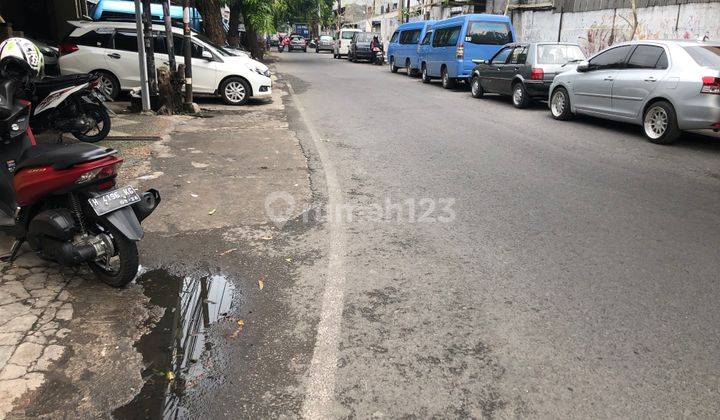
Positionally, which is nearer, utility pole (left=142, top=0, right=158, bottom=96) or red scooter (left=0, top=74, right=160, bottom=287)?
red scooter (left=0, top=74, right=160, bottom=287)

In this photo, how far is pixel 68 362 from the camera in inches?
121

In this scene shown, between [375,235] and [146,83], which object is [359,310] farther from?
[146,83]

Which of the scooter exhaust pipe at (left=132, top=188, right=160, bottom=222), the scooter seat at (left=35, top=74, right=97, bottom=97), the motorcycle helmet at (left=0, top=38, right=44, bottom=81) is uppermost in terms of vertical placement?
the motorcycle helmet at (left=0, top=38, right=44, bottom=81)

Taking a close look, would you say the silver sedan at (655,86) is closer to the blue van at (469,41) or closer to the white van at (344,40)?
the blue van at (469,41)

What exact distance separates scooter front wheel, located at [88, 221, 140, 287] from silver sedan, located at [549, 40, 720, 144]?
8.48 metres

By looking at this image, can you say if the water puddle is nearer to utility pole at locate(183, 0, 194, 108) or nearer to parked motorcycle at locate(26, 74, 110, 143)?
parked motorcycle at locate(26, 74, 110, 143)

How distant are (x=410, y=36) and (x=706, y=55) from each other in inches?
652

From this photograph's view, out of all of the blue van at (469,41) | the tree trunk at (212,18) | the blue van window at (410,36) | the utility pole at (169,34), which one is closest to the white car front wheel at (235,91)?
the utility pole at (169,34)

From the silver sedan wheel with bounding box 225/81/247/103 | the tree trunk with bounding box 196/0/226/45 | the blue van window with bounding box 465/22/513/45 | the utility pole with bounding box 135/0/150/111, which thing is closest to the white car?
the silver sedan wheel with bounding box 225/81/247/103

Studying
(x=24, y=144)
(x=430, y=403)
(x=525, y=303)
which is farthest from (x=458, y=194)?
(x=24, y=144)

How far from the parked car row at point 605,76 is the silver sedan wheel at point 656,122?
0.05 ft

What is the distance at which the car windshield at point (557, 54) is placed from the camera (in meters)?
13.3

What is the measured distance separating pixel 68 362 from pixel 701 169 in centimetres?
792

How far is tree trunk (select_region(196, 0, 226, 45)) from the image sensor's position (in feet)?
62.7
